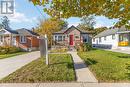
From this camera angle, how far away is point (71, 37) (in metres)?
35.7

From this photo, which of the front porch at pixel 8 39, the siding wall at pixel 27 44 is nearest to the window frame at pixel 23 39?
the siding wall at pixel 27 44

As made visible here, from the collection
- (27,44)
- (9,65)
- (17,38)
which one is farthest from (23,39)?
(9,65)

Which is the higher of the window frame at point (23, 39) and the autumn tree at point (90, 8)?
the autumn tree at point (90, 8)

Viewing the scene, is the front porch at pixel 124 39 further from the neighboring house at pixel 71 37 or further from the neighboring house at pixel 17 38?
the neighboring house at pixel 17 38

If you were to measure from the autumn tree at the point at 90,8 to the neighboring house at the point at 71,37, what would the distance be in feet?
80.7

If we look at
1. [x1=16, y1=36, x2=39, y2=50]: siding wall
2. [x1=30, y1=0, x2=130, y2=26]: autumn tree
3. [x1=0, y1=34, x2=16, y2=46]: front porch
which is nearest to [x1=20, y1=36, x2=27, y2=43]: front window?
[x1=16, y1=36, x2=39, y2=50]: siding wall

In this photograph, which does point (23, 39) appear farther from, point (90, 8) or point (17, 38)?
point (90, 8)

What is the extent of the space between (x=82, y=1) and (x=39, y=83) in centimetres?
401

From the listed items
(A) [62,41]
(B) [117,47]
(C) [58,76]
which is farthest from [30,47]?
(C) [58,76]

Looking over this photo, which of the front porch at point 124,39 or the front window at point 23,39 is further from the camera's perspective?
the front porch at point 124,39

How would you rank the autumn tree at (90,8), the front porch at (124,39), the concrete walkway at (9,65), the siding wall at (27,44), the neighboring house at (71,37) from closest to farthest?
the autumn tree at (90,8) < the concrete walkway at (9,65) < the neighboring house at (71,37) < the siding wall at (27,44) < the front porch at (124,39)

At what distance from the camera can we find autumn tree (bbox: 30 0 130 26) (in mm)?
8312

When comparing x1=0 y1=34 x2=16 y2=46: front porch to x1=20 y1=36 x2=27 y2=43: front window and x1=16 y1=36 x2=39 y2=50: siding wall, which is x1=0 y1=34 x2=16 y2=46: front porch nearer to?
x1=16 y1=36 x2=39 y2=50: siding wall

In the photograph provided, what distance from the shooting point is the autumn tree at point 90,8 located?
8.31 m
